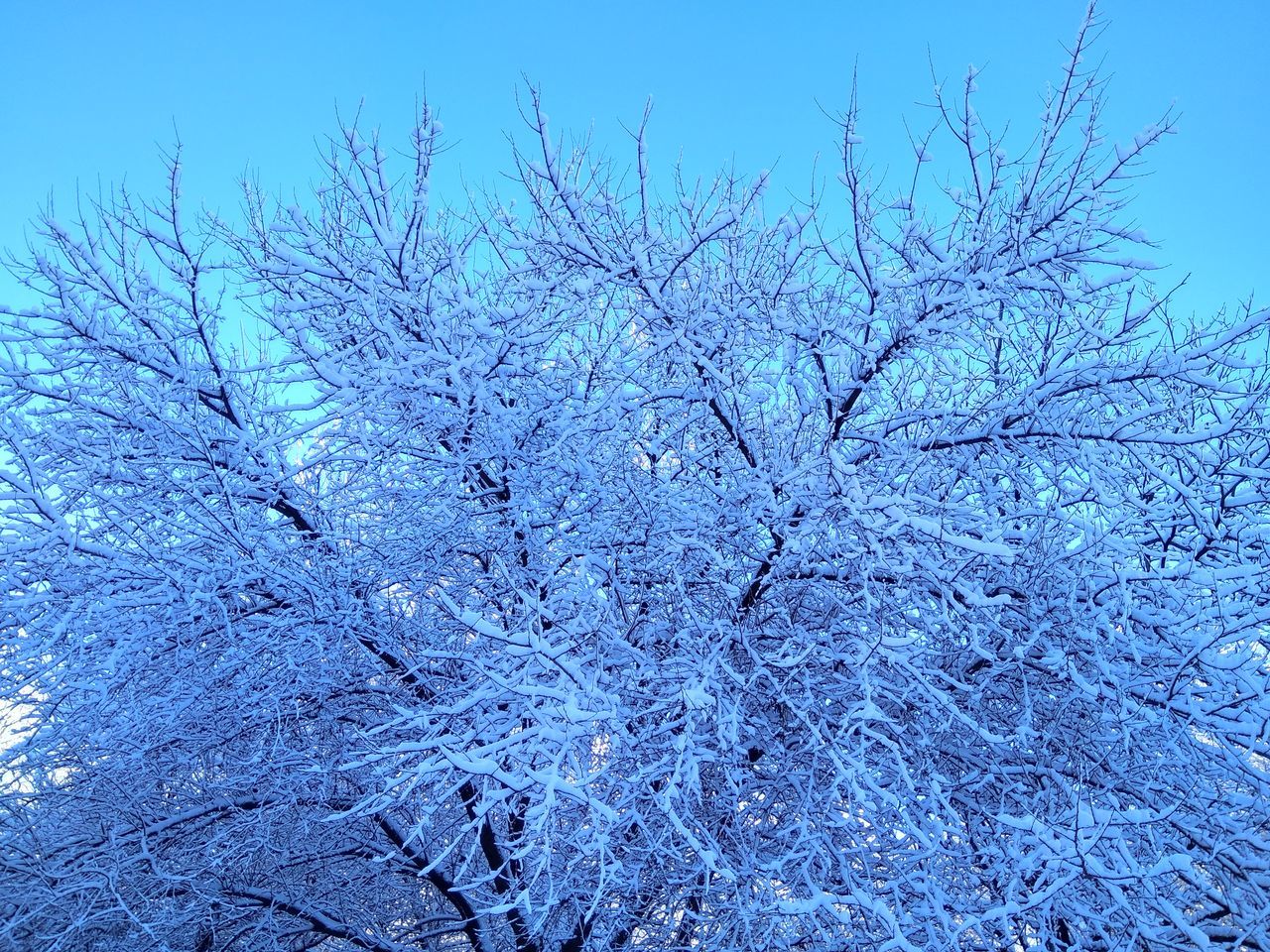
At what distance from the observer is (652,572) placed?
5.04 metres

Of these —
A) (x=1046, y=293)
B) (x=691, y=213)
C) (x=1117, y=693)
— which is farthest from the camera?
(x=691, y=213)

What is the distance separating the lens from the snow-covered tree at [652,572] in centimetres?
417

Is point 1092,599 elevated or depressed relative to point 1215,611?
elevated

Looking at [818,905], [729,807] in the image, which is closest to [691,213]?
[729,807]

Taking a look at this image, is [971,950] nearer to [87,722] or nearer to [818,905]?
[818,905]

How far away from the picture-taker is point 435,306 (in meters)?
5.29

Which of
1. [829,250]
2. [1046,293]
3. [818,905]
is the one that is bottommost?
[818,905]

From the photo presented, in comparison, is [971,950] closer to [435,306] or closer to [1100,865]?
[1100,865]

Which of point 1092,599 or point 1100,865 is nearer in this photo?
point 1100,865

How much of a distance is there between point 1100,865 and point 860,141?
3.59 meters

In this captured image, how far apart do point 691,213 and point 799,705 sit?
10.9 ft

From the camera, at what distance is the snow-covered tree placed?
4.17 meters

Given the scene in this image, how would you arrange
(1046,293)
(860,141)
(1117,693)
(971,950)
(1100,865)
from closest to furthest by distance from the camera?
(1100,865) → (1117,693) → (971,950) → (860,141) → (1046,293)

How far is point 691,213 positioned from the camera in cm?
619
